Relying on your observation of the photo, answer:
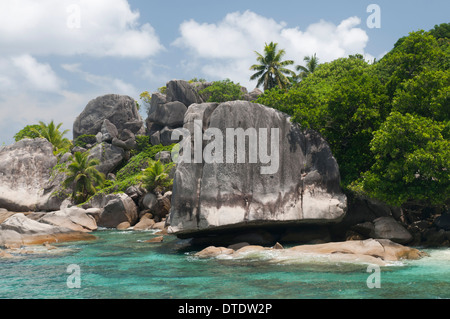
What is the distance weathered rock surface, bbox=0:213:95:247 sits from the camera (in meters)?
21.4

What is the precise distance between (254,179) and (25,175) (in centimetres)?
2954

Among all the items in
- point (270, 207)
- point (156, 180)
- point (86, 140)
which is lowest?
point (270, 207)

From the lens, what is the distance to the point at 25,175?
40.0 m

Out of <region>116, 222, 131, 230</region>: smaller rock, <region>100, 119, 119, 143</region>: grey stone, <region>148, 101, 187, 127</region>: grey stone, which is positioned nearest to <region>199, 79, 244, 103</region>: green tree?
<region>148, 101, 187, 127</region>: grey stone

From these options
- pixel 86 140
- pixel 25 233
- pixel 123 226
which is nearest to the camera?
pixel 25 233

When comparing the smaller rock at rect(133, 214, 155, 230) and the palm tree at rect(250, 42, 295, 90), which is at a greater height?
the palm tree at rect(250, 42, 295, 90)

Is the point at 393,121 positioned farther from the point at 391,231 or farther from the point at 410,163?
the point at 391,231

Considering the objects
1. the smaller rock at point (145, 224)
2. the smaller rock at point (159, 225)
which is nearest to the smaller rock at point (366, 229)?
the smaller rock at point (159, 225)

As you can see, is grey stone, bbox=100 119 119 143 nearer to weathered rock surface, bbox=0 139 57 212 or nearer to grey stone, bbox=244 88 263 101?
weathered rock surface, bbox=0 139 57 212

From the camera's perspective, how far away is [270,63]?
4750cm

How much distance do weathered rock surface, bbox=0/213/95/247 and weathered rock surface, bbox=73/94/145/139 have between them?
1026 inches

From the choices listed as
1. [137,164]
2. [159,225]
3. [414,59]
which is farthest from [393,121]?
[137,164]
